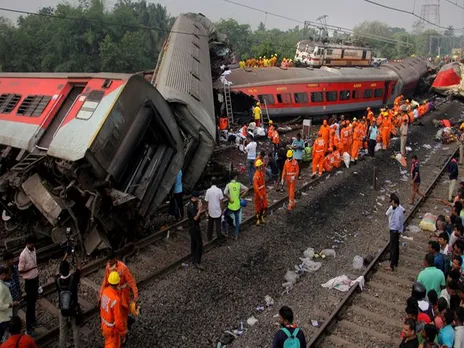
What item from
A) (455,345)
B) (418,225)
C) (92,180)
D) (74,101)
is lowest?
(418,225)

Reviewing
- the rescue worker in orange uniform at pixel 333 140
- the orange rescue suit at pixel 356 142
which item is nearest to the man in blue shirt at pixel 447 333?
the rescue worker in orange uniform at pixel 333 140

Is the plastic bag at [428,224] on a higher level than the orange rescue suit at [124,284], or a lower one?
lower

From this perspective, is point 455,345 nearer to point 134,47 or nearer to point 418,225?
point 418,225

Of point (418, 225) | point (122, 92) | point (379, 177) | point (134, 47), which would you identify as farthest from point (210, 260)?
point (134, 47)

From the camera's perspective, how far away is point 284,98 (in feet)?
67.9

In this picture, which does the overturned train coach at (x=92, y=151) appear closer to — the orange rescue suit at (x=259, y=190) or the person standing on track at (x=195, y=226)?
the person standing on track at (x=195, y=226)

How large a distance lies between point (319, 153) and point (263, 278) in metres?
6.43

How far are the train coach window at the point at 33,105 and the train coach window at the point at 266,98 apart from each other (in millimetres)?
12744

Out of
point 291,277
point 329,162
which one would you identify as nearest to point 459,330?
point 291,277

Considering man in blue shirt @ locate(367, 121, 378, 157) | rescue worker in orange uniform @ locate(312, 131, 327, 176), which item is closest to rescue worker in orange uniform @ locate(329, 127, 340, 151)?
rescue worker in orange uniform @ locate(312, 131, 327, 176)

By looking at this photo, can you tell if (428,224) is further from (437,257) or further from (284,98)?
(284,98)

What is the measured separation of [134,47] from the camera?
150ft

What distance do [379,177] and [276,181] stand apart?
3613 mm

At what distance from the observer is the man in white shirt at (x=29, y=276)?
6062mm
